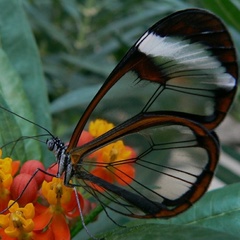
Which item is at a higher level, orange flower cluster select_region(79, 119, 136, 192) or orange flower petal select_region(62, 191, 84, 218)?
orange flower cluster select_region(79, 119, 136, 192)

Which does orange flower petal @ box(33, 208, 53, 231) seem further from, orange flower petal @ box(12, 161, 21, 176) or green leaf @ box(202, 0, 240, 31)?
green leaf @ box(202, 0, 240, 31)

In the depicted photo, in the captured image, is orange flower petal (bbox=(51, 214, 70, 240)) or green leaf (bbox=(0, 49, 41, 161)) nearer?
orange flower petal (bbox=(51, 214, 70, 240))

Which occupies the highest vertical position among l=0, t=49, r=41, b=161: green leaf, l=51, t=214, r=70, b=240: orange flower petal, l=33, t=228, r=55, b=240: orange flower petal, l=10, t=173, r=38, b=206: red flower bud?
l=0, t=49, r=41, b=161: green leaf

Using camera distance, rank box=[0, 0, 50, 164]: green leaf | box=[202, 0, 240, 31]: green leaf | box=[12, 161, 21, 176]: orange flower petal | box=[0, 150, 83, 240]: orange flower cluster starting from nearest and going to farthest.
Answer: box=[0, 150, 83, 240]: orange flower cluster → box=[12, 161, 21, 176]: orange flower petal → box=[0, 0, 50, 164]: green leaf → box=[202, 0, 240, 31]: green leaf

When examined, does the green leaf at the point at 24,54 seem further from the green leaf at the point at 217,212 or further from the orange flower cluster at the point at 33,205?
the green leaf at the point at 217,212

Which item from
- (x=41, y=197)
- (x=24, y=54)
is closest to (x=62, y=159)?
(x=41, y=197)

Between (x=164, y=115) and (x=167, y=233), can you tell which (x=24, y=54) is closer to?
(x=164, y=115)

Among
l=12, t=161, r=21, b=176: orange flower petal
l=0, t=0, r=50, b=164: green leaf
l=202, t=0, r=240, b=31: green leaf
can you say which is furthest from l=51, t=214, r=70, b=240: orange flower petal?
l=202, t=0, r=240, b=31: green leaf

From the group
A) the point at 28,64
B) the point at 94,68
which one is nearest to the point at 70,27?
the point at 94,68
